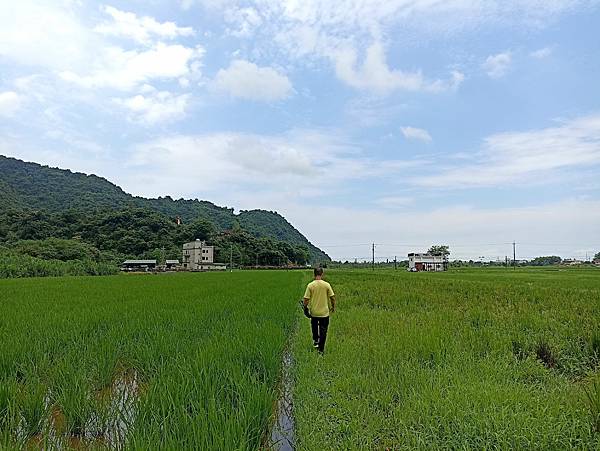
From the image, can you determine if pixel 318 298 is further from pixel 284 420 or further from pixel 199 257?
pixel 199 257

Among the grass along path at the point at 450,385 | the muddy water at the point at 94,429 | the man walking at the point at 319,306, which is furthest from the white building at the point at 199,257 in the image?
the muddy water at the point at 94,429

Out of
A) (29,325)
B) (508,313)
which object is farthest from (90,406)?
(508,313)

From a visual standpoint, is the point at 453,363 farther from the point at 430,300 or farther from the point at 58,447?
the point at 430,300

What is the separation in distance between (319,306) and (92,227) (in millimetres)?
47885

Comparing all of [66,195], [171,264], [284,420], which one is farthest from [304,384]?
[66,195]

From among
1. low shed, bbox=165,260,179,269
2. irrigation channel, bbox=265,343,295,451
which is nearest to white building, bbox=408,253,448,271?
low shed, bbox=165,260,179,269

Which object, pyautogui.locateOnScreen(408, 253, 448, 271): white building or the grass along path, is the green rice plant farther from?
pyautogui.locateOnScreen(408, 253, 448, 271): white building

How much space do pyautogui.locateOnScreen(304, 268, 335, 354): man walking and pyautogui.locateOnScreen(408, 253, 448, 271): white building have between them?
6059 cm

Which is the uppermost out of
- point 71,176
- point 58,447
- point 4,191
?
point 71,176

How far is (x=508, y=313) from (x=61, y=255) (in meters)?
36.0

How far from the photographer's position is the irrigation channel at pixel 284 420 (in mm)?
3000

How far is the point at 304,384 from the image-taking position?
13.2 feet

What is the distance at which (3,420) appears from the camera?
9.68 ft

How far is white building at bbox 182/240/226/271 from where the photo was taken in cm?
5619
